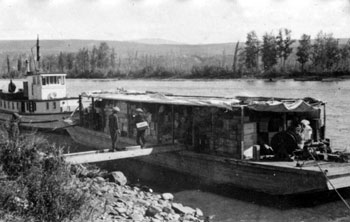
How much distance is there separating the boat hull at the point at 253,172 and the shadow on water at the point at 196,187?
10.0 inches

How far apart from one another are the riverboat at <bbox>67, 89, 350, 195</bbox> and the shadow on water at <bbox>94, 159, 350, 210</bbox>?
0.27 metres

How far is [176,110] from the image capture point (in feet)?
55.1

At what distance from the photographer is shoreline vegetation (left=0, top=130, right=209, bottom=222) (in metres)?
7.49

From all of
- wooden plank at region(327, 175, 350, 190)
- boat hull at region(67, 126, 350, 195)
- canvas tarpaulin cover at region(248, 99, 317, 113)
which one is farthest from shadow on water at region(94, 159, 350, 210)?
canvas tarpaulin cover at region(248, 99, 317, 113)

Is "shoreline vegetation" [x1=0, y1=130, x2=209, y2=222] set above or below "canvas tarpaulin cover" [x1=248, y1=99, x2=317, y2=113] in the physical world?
below

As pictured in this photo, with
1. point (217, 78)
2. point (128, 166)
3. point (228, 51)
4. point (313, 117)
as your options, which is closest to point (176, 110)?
point (128, 166)

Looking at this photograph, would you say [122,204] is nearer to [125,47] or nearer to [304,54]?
[304,54]

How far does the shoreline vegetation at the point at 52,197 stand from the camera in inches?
295

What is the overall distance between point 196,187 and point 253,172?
249 cm

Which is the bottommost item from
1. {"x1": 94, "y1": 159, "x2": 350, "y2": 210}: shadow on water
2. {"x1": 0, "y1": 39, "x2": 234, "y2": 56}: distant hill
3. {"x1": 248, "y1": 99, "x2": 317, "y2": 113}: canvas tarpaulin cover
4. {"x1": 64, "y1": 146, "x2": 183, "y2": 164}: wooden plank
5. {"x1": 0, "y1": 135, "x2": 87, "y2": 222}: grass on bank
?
{"x1": 94, "y1": 159, "x2": 350, "y2": 210}: shadow on water

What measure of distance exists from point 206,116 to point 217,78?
175 feet

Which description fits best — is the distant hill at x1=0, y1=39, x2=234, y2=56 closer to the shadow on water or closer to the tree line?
the tree line

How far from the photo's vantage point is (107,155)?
14188 millimetres

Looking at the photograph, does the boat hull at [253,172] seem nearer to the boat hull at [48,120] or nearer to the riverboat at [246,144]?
the riverboat at [246,144]
